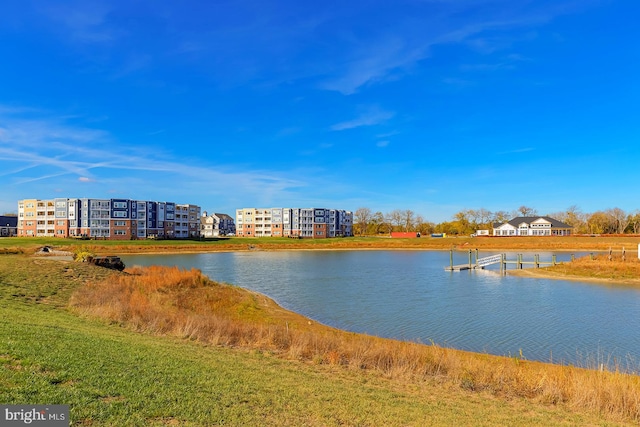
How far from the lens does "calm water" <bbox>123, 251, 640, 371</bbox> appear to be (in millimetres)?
16953

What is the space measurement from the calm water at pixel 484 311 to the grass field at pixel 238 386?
4.86 meters

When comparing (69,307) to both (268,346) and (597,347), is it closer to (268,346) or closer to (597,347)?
(268,346)

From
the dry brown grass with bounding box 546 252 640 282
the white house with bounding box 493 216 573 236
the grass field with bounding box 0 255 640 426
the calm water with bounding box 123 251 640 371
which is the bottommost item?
the calm water with bounding box 123 251 640 371

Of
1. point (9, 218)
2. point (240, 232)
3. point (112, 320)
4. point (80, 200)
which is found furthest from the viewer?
point (240, 232)

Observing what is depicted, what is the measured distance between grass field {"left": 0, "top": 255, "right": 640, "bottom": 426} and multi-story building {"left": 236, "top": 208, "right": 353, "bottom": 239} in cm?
11904

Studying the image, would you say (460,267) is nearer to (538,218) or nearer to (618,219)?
(538,218)

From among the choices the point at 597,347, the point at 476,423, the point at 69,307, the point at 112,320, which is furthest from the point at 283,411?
the point at 597,347

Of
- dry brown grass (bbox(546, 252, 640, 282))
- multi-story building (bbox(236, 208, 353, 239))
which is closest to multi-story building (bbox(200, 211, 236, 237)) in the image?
multi-story building (bbox(236, 208, 353, 239))

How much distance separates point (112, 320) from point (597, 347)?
18017 mm

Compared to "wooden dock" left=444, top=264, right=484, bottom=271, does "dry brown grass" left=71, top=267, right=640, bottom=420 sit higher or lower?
higher

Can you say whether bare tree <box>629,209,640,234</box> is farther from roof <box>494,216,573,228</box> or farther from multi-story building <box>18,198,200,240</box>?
multi-story building <box>18,198,200,240</box>

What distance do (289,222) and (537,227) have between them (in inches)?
2768

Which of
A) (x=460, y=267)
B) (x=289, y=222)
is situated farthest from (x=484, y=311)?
A: (x=289, y=222)

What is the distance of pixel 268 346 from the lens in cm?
1255
